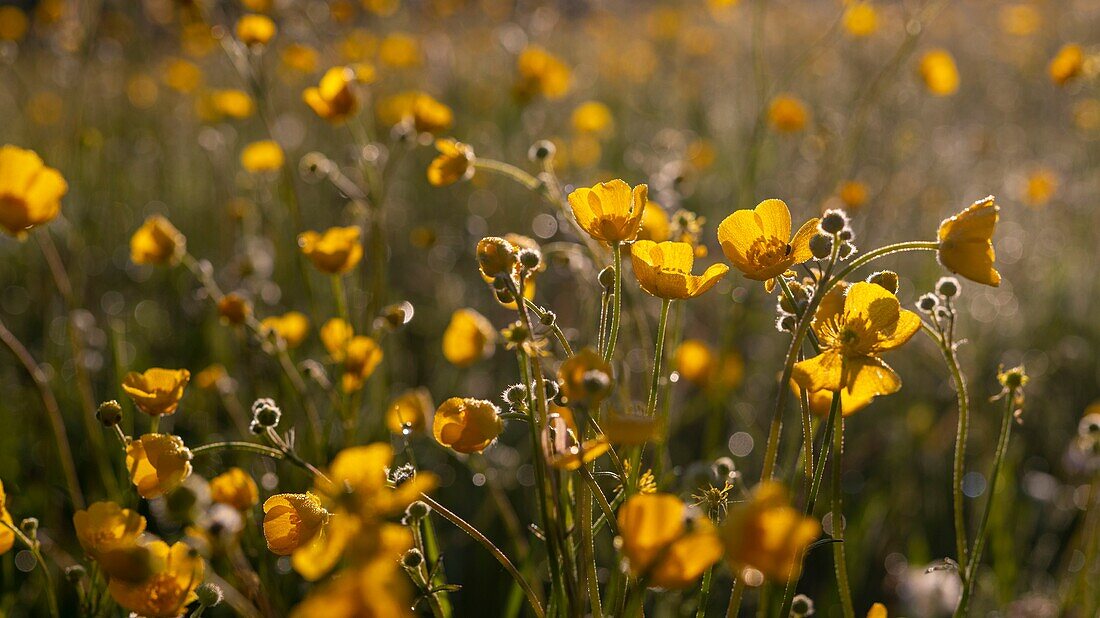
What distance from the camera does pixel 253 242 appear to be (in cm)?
336

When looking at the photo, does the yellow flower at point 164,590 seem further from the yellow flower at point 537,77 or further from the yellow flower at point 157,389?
the yellow flower at point 537,77

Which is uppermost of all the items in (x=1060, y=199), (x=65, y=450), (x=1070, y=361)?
(x=1060, y=199)

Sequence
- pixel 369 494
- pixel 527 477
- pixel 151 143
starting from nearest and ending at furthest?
A: pixel 369 494 < pixel 527 477 < pixel 151 143

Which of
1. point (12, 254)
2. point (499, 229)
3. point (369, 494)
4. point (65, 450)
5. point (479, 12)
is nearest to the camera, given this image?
point (369, 494)

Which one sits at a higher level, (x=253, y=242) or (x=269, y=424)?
(x=269, y=424)

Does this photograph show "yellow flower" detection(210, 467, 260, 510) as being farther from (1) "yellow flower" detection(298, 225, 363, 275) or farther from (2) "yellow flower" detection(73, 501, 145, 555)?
(1) "yellow flower" detection(298, 225, 363, 275)

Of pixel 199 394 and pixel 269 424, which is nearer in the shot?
pixel 269 424

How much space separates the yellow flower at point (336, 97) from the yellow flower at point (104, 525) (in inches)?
43.9

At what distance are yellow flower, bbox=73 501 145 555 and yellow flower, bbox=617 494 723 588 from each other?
2.31ft

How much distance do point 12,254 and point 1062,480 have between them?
161 inches

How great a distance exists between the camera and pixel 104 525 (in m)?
1.23

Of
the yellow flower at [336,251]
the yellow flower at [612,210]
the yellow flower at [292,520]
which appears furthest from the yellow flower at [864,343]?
the yellow flower at [336,251]

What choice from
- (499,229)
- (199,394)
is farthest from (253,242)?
(499,229)

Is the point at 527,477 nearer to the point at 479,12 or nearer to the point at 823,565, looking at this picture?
the point at 823,565
